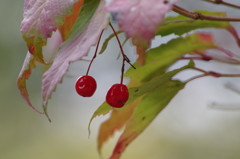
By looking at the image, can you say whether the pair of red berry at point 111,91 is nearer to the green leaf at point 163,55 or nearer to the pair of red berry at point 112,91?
the pair of red berry at point 112,91

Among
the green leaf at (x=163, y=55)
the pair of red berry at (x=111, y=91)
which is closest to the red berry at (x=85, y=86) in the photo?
the pair of red berry at (x=111, y=91)

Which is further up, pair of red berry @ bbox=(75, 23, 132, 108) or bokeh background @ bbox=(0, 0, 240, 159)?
pair of red berry @ bbox=(75, 23, 132, 108)

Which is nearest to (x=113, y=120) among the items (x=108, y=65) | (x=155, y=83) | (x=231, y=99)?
(x=155, y=83)

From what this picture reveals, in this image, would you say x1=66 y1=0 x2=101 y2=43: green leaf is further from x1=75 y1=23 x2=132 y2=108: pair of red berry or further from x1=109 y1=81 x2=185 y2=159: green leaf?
x1=109 y1=81 x2=185 y2=159: green leaf

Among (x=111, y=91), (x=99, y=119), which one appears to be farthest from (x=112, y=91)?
(x=99, y=119)

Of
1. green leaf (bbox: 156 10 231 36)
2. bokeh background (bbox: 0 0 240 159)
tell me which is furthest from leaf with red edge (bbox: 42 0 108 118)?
bokeh background (bbox: 0 0 240 159)

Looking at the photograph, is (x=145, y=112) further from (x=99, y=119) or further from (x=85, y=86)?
(x=99, y=119)
